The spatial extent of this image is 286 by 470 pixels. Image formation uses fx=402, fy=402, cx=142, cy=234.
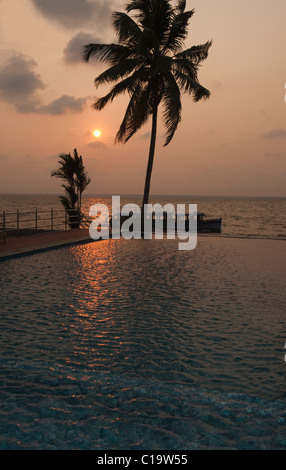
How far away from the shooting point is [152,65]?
821 inches

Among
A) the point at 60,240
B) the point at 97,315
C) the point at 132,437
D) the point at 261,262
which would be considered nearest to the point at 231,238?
the point at 261,262

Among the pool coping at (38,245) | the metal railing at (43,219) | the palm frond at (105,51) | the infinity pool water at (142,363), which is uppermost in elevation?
the palm frond at (105,51)

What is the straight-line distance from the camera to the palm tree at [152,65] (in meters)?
20.1

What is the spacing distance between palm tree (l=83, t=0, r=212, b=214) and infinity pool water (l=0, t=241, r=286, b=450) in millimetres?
12959

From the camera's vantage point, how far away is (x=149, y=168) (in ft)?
70.7

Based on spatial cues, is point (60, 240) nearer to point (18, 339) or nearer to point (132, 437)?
point (18, 339)

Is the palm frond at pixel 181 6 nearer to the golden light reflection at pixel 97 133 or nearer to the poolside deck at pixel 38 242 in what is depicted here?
the golden light reflection at pixel 97 133

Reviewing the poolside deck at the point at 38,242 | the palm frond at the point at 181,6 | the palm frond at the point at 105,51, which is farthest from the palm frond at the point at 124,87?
the poolside deck at the point at 38,242

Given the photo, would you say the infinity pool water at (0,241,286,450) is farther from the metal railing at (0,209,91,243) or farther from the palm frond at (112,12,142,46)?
the palm frond at (112,12,142,46)

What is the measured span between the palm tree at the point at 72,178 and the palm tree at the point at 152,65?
9.83 ft

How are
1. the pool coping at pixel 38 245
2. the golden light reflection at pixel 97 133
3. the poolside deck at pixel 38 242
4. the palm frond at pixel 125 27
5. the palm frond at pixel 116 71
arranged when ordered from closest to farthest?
1. the pool coping at pixel 38 245
2. the poolside deck at pixel 38 242
3. the palm frond at pixel 125 27
4. the palm frond at pixel 116 71
5. the golden light reflection at pixel 97 133

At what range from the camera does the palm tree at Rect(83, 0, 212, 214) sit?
20062 mm

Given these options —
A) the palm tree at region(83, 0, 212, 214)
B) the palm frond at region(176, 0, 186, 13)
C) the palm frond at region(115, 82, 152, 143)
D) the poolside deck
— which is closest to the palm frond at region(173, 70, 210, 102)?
the palm tree at region(83, 0, 212, 214)

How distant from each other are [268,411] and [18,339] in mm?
3447
